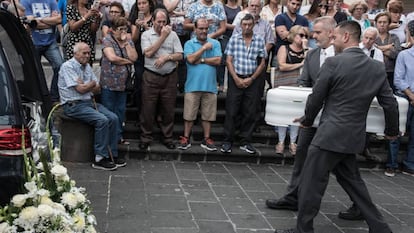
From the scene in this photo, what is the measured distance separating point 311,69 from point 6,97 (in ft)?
10.3

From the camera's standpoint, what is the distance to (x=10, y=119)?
320 centimetres

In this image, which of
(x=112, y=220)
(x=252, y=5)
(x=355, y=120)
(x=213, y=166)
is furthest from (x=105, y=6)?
(x=355, y=120)

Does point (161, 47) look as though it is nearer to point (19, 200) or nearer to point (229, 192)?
point (229, 192)

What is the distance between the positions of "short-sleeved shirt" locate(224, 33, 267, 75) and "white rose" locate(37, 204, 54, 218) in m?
4.96

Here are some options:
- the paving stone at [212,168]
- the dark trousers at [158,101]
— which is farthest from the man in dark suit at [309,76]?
the dark trousers at [158,101]

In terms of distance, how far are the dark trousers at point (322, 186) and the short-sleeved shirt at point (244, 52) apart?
9.58 ft

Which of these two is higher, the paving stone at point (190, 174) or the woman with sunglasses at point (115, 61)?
the woman with sunglasses at point (115, 61)

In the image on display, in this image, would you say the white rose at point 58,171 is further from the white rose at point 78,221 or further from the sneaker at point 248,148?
the sneaker at point 248,148

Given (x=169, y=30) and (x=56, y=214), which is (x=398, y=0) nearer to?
(x=169, y=30)

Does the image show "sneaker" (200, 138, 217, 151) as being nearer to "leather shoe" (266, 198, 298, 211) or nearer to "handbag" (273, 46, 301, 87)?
"handbag" (273, 46, 301, 87)

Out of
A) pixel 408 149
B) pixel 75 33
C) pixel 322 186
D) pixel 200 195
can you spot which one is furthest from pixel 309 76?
pixel 75 33

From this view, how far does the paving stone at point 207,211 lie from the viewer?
A: 5309 millimetres

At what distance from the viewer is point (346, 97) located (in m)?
4.45

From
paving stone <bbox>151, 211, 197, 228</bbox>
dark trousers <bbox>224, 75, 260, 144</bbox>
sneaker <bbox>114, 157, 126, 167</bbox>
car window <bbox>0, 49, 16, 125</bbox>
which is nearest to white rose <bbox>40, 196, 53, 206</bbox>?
car window <bbox>0, 49, 16, 125</bbox>
